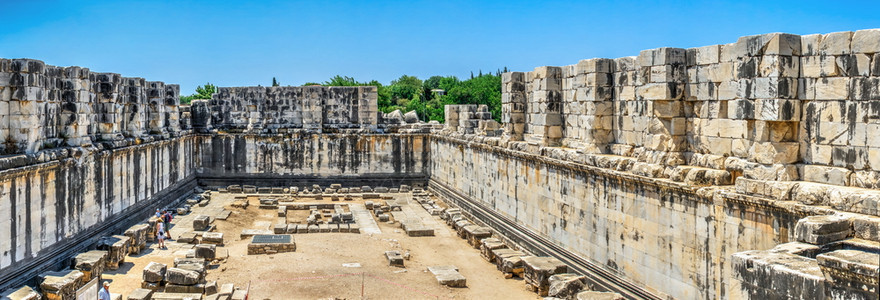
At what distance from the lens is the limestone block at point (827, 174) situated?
28.1ft

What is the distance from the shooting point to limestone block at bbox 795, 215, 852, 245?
7.42 m

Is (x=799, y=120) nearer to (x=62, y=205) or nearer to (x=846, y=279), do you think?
(x=846, y=279)

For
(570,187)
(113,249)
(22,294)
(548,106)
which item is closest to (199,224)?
(113,249)

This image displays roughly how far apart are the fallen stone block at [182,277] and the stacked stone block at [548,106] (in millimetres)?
7809

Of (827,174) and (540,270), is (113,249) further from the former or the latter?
(827,174)

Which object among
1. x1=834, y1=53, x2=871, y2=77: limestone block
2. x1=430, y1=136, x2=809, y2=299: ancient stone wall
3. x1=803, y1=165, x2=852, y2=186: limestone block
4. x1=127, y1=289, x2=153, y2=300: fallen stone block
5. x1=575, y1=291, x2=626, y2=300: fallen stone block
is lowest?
x1=127, y1=289, x2=153, y2=300: fallen stone block

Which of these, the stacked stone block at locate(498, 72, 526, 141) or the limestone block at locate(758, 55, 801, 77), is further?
the stacked stone block at locate(498, 72, 526, 141)

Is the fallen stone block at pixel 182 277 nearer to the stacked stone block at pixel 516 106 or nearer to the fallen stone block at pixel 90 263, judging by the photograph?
the fallen stone block at pixel 90 263

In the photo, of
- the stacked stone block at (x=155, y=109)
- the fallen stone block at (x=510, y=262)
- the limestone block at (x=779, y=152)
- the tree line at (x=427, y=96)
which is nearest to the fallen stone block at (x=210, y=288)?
the fallen stone block at (x=510, y=262)

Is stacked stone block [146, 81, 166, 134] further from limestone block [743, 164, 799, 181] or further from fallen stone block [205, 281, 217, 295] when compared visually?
limestone block [743, 164, 799, 181]

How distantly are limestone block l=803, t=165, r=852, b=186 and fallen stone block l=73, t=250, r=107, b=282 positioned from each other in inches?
483

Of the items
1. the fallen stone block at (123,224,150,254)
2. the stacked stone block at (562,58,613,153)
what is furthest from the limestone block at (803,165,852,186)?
the fallen stone block at (123,224,150,254)

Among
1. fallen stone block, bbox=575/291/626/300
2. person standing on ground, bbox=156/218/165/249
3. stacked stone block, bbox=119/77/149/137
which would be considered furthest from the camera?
stacked stone block, bbox=119/77/149/137

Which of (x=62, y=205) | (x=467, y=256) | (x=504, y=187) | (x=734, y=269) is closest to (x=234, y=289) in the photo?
(x=62, y=205)
